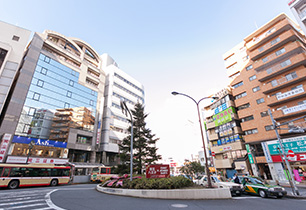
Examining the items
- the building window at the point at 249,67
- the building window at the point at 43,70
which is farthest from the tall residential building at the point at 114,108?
the building window at the point at 249,67

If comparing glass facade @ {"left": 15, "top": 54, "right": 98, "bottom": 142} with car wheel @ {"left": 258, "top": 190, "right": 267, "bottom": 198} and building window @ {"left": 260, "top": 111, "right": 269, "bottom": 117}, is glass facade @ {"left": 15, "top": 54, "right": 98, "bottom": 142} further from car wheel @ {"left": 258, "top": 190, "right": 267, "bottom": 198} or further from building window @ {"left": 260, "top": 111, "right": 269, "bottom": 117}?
building window @ {"left": 260, "top": 111, "right": 269, "bottom": 117}

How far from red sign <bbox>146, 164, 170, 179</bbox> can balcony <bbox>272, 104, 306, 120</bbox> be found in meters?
24.3

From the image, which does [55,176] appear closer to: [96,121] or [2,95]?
[2,95]

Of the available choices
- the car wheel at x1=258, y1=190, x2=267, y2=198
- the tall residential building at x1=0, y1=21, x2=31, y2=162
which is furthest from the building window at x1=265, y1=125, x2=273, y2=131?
the tall residential building at x1=0, y1=21, x2=31, y2=162

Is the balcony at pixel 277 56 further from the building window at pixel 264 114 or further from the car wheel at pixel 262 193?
the car wheel at pixel 262 193

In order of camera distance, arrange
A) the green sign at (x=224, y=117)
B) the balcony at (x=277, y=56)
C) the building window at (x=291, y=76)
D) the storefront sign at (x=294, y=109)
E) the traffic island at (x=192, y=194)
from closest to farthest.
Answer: the traffic island at (x=192, y=194) → the storefront sign at (x=294, y=109) → the building window at (x=291, y=76) → the balcony at (x=277, y=56) → the green sign at (x=224, y=117)

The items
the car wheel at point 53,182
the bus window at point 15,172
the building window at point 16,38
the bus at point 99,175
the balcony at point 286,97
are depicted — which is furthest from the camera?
the building window at point 16,38

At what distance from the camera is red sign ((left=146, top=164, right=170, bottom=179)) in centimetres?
1235

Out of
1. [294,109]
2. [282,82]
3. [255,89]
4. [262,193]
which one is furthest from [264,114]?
[262,193]

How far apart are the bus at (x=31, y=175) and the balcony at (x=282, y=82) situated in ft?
120

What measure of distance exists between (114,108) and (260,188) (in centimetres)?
4461

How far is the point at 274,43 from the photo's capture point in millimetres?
28516

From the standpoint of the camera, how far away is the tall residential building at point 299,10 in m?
22.7

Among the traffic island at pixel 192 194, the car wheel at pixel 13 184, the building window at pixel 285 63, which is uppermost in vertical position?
the building window at pixel 285 63
